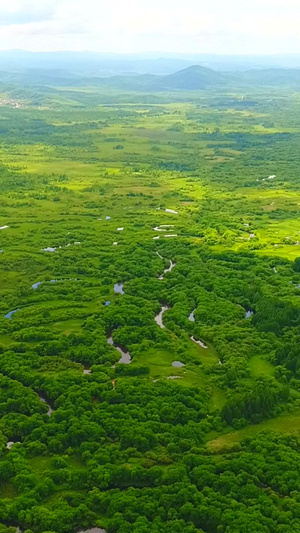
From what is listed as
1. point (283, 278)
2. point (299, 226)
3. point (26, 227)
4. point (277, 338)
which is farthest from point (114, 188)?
point (277, 338)

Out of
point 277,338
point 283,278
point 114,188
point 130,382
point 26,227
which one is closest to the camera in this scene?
point 130,382

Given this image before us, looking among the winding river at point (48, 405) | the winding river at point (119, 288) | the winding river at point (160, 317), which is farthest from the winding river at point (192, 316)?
the winding river at point (48, 405)

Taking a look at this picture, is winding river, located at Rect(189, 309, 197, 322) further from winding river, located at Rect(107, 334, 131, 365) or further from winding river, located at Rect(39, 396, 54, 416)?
winding river, located at Rect(39, 396, 54, 416)

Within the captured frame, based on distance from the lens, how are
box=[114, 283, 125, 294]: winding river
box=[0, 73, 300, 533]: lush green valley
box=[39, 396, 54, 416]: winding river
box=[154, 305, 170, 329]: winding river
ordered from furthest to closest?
box=[114, 283, 125, 294]: winding river, box=[154, 305, 170, 329]: winding river, box=[39, 396, 54, 416]: winding river, box=[0, 73, 300, 533]: lush green valley

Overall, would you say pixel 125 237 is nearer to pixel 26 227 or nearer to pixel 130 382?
pixel 26 227

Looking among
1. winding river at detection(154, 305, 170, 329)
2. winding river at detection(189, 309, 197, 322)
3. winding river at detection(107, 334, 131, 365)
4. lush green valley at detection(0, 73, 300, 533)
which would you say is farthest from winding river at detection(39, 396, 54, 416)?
winding river at detection(189, 309, 197, 322)

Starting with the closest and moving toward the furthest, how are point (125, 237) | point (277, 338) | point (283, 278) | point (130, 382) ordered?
point (130, 382) → point (277, 338) → point (283, 278) → point (125, 237)

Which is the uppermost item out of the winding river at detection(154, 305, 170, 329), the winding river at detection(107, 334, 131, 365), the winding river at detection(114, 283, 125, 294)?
the winding river at detection(114, 283, 125, 294)

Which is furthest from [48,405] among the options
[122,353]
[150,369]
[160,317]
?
[160,317]
